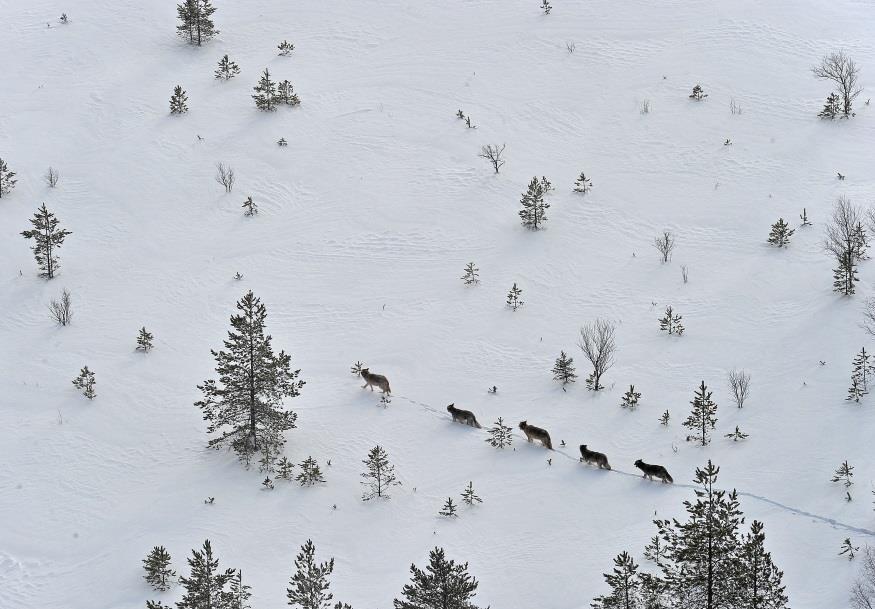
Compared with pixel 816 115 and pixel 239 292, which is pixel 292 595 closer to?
pixel 239 292

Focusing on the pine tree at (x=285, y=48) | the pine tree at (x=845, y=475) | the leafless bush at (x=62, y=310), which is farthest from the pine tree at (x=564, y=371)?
the pine tree at (x=285, y=48)

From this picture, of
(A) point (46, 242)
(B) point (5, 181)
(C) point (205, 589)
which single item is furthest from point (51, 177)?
(C) point (205, 589)

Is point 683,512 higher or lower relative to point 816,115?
lower

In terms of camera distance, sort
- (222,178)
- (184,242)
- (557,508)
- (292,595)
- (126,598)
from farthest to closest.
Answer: (222,178) < (184,242) < (557,508) < (126,598) < (292,595)

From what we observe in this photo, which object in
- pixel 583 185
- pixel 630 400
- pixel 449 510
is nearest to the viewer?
pixel 449 510

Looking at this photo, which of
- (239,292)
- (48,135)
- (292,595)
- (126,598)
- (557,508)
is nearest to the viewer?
(292,595)

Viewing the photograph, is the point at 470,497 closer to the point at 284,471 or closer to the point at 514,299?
the point at 284,471

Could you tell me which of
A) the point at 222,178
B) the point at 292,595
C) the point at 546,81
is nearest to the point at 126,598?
the point at 292,595

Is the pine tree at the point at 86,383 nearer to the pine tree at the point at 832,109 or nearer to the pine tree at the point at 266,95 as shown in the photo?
the pine tree at the point at 266,95
